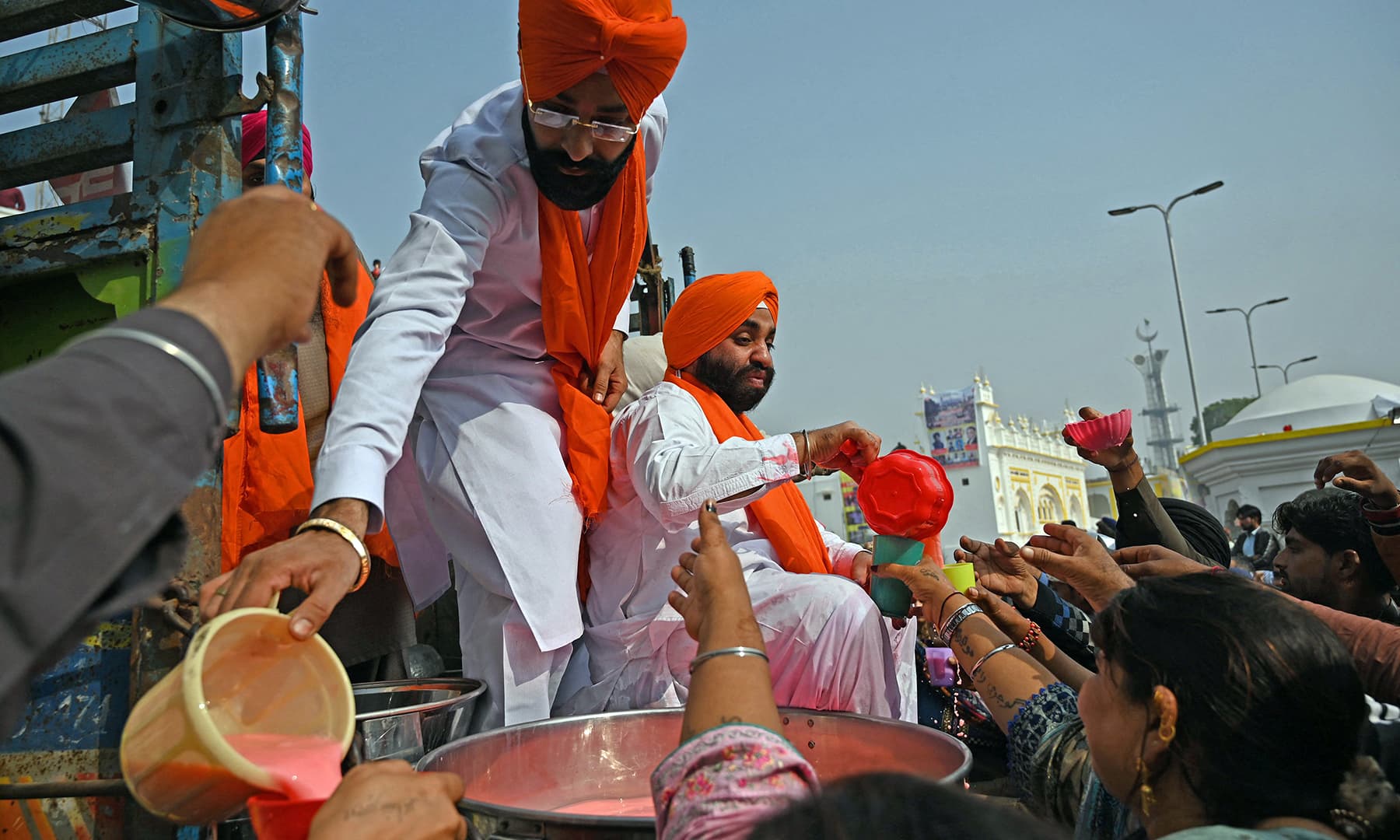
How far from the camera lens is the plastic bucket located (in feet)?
3.45

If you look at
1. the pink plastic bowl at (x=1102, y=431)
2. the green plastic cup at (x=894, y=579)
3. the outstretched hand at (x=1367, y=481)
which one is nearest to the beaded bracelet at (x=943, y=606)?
the green plastic cup at (x=894, y=579)

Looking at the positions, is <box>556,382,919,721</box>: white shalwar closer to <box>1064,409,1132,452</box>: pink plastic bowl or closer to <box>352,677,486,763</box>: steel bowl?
<box>352,677,486,763</box>: steel bowl

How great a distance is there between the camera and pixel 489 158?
2387mm

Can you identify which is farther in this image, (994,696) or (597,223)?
(597,223)

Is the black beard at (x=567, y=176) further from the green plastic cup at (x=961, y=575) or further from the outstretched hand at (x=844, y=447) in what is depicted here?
the green plastic cup at (x=961, y=575)

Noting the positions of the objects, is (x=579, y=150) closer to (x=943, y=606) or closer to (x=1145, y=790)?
(x=943, y=606)

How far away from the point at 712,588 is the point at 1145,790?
677 millimetres

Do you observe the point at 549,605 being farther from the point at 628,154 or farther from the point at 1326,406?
the point at 1326,406

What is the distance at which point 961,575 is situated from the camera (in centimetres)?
235

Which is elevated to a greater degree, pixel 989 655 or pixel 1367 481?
pixel 1367 481

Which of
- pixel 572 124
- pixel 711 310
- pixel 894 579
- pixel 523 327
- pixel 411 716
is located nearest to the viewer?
pixel 411 716

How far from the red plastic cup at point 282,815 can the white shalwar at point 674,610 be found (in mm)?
1306

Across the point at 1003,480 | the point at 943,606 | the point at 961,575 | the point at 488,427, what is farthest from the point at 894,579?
the point at 1003,480

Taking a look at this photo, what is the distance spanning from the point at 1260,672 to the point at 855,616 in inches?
44.9
